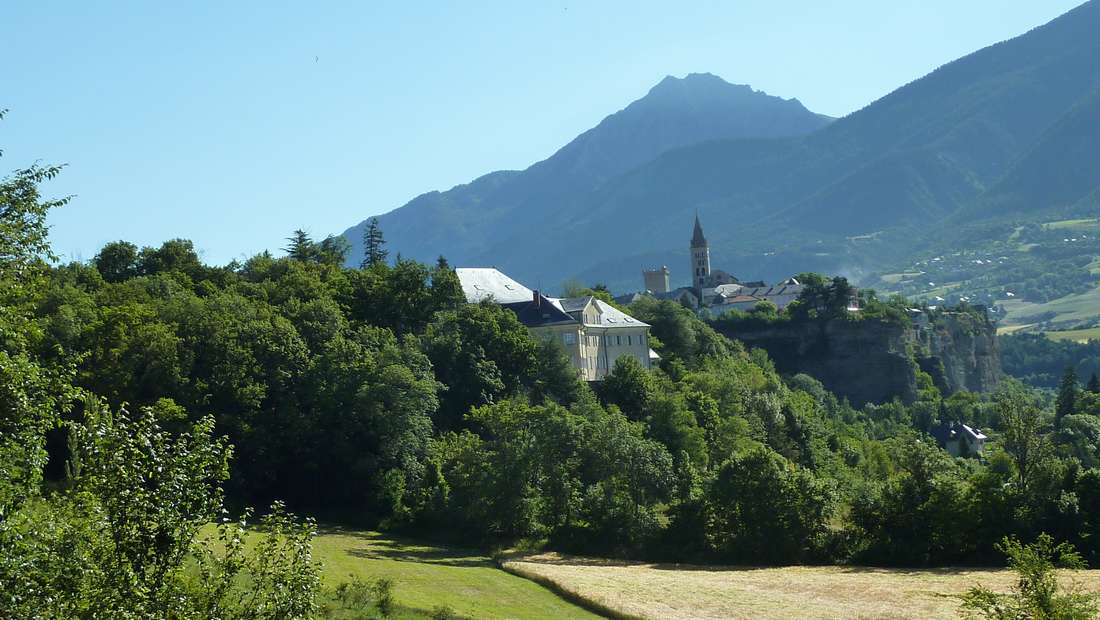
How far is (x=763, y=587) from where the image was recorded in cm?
5822

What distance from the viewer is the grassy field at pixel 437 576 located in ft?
162

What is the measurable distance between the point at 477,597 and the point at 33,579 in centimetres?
3375

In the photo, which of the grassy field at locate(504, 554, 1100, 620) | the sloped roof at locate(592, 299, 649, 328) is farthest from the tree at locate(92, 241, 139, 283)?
the grassy field at locate(504, 554, 1100, 620)

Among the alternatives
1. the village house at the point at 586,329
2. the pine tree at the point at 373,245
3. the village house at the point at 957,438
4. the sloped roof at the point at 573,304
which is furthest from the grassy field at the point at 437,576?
the village house at the point at 957,438

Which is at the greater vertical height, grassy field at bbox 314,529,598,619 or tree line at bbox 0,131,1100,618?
tree line at bbox 0,131,1100,618

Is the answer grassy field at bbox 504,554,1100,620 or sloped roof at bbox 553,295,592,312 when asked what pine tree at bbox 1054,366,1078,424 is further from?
grassy field at bbox 504,554,1100,620

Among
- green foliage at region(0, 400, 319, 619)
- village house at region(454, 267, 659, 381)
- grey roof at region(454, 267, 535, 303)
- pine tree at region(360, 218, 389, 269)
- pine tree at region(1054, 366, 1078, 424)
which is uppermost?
pine tree at region(360, 218, 389, 269)

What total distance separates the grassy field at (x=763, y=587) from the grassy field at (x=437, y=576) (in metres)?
1.75

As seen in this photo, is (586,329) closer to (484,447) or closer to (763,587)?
(484,447)

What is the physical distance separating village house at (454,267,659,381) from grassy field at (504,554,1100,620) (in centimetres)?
3661

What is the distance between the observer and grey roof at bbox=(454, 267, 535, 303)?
380 ft

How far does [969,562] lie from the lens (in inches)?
2598

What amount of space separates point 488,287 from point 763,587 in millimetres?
64526

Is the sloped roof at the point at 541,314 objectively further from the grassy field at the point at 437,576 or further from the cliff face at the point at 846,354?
the cliff face at the point at 846,354
